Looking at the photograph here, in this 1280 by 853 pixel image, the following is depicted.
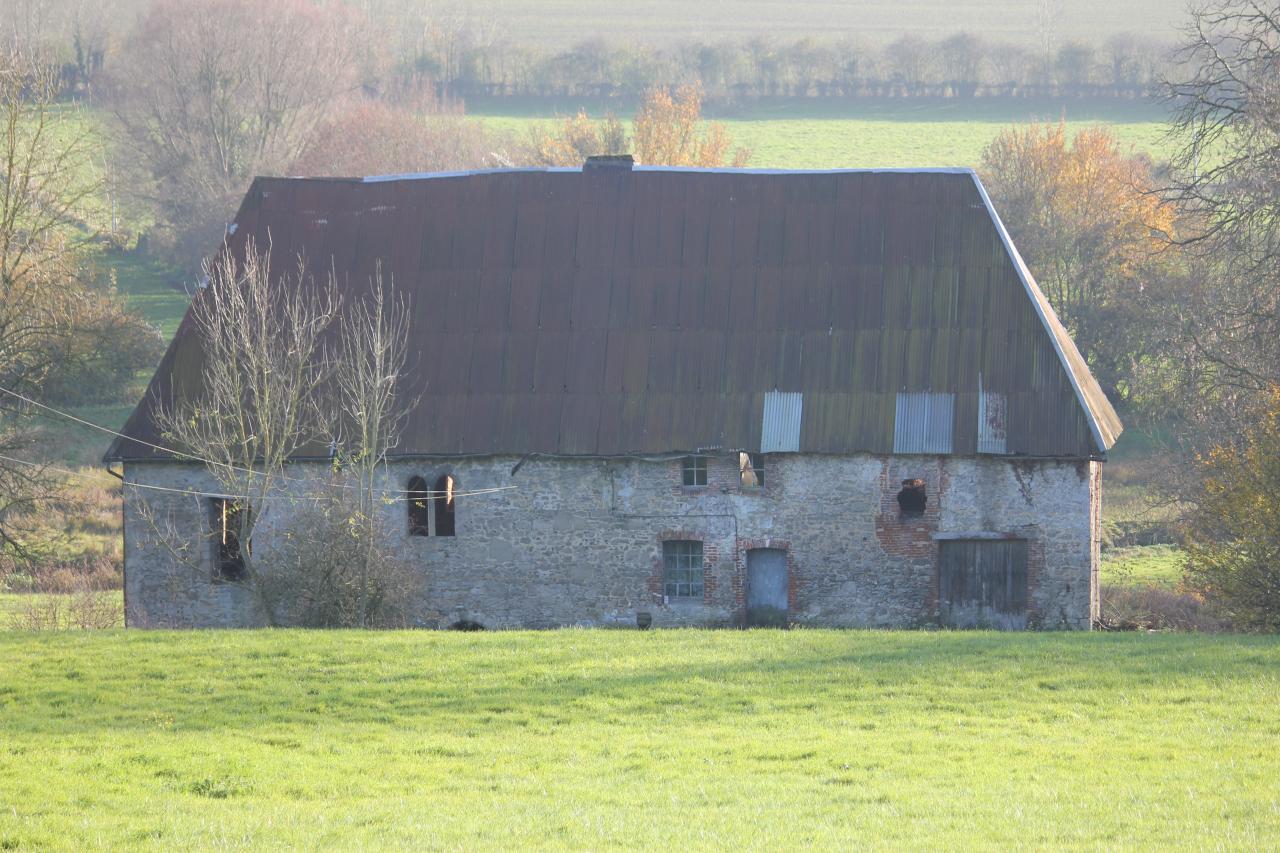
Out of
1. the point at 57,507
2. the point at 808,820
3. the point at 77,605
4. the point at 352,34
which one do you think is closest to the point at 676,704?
the point at 808,820

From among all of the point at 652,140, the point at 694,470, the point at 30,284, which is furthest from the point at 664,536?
the point at 652,140

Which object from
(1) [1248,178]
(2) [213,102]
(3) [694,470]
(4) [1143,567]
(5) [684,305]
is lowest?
(4) [1143,567]

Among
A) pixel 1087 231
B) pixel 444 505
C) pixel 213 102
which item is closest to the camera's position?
pixel 444 505

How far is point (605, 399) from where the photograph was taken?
26156 mm

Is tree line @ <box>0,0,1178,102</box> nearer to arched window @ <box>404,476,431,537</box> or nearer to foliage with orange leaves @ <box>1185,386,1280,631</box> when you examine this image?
arched window @ <box>404,476,431,537</box>

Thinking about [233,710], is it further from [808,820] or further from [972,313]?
[972,313]

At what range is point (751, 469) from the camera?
1009 inches

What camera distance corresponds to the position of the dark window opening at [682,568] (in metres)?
25.5

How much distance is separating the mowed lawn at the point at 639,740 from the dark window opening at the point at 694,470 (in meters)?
4.86

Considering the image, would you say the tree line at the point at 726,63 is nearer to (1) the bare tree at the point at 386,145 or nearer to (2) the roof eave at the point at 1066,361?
(1) the bare tree at the point at 386,145

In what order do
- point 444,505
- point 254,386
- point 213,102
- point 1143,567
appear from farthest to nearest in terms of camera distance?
point 213,102, point 1143,567, point 444,505, point 254,386

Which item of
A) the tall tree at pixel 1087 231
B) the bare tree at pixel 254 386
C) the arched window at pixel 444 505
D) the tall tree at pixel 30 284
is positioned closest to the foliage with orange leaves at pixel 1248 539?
the arched window at pixel 444 505

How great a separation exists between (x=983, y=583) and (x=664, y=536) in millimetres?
5271

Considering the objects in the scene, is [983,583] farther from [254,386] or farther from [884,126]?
[884,126]
